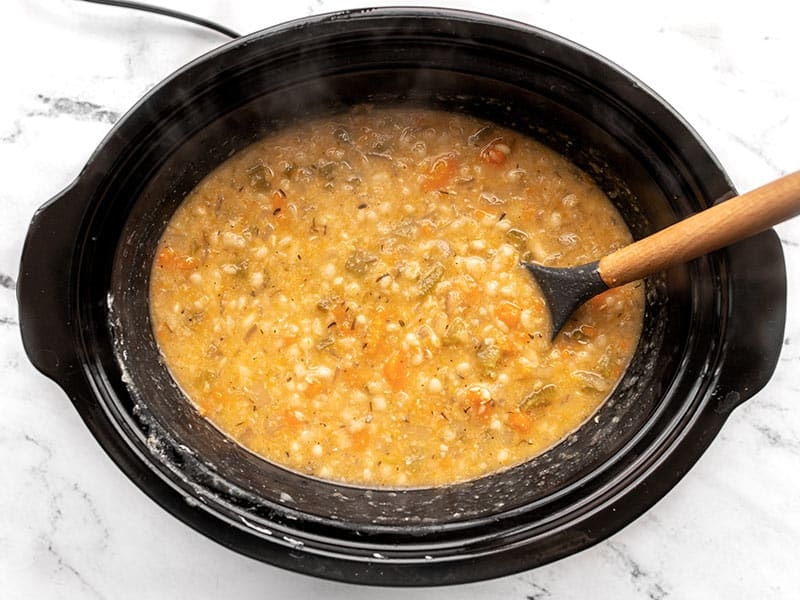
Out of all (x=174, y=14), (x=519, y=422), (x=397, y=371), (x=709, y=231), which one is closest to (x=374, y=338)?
(x=397, y=371)

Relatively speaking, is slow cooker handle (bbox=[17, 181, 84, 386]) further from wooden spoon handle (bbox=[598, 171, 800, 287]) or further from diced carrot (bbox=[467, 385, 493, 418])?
wooden spoon handle (bbox=[598, 171, 800, 287])

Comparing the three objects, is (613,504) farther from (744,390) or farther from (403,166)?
(403,166)

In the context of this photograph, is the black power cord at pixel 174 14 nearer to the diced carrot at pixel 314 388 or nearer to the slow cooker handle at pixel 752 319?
the diced carrot at pixel 314 388

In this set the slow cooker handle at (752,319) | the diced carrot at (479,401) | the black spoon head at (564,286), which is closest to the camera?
the slow cooker handle at (752,319)

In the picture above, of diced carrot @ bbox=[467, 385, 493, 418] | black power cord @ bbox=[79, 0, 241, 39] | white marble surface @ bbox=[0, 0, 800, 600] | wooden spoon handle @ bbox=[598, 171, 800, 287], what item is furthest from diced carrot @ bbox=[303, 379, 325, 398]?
black power cord @ bbox=[79, 0, 241, 39]

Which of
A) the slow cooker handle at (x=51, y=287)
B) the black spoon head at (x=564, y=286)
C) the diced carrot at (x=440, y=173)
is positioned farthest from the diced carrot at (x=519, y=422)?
the slow cooker handle at (x=51, y=287)

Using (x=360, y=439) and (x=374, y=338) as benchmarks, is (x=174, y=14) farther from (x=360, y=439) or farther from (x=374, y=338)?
(x=360, y=439)

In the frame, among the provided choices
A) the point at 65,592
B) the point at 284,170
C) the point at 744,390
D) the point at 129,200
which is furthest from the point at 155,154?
the point at 744,390
